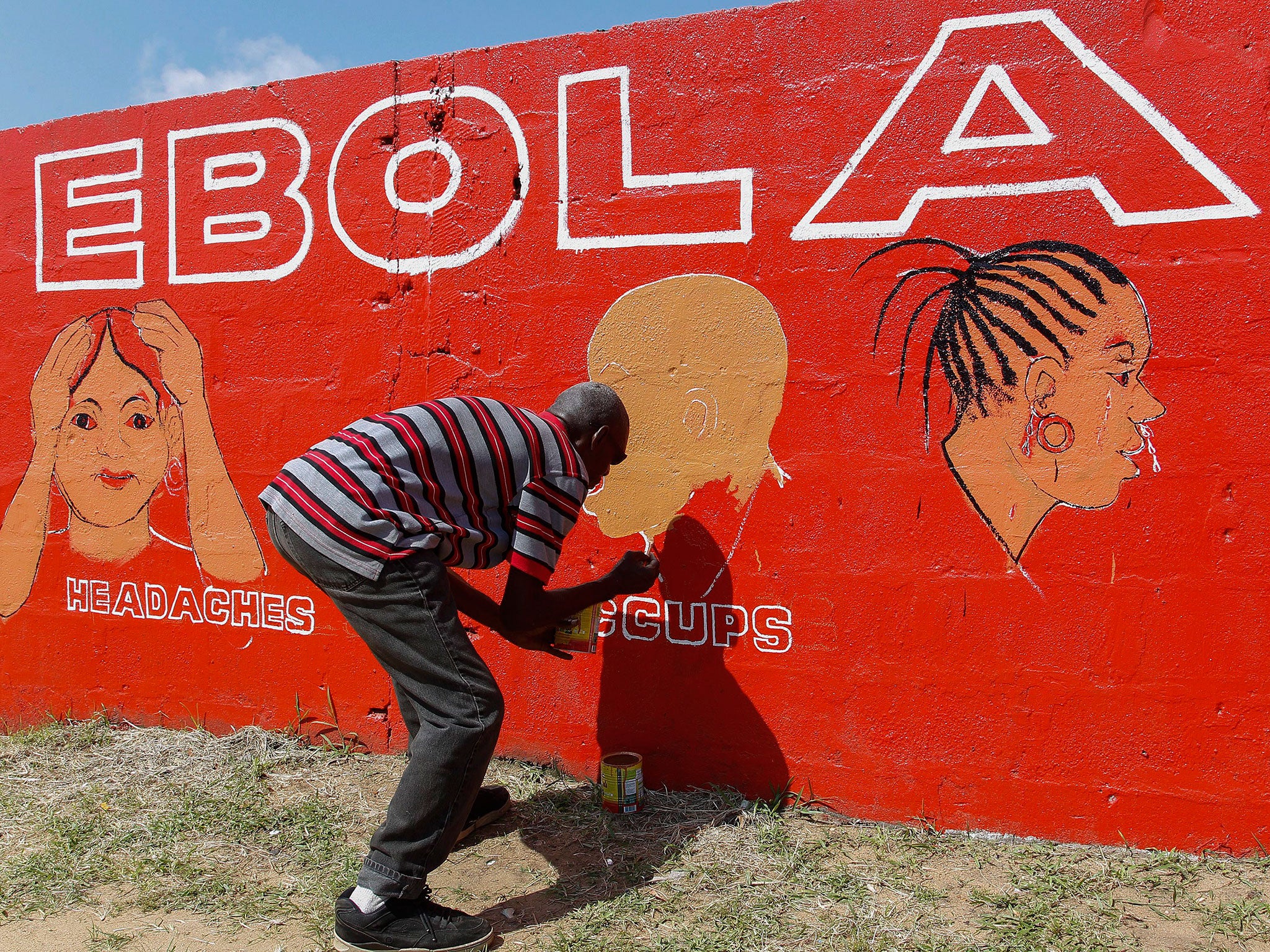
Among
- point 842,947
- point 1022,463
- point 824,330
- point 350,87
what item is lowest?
point 842,947

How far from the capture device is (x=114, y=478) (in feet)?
14.0

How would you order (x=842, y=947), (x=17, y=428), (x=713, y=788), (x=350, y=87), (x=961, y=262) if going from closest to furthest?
(x=842, y=947), (x=961, y=262), (x=713, y=788), (x=350, y=87), (x=17, y=428)

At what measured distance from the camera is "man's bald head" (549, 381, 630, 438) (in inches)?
112

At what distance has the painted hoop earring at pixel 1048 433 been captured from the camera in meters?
2.93

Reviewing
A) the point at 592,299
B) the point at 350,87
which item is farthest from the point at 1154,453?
the point at 350,87

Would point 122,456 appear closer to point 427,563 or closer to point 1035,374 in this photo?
point 427,563

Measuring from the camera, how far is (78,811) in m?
3.43

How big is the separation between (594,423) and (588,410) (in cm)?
4

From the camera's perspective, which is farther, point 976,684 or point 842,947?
point 976,684

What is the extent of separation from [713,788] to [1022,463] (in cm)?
154

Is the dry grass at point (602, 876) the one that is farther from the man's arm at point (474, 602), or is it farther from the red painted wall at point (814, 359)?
the man's arm at point (474, 602)

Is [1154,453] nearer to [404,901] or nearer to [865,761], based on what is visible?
[865,761]

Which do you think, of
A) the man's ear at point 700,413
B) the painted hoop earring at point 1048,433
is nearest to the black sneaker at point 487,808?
the man's ear at point 700,413

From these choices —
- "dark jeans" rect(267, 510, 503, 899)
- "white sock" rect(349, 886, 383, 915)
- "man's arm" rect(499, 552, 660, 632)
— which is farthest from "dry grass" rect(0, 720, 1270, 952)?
"man's arm" rect(499, 552, 660, 632)
